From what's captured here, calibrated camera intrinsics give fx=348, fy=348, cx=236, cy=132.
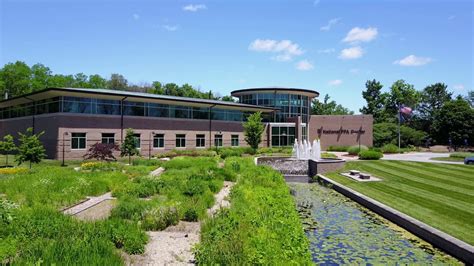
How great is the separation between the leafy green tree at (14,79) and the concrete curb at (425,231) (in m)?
84.1

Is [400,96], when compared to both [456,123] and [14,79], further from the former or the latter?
[14,79]

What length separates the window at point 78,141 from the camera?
3497 cm

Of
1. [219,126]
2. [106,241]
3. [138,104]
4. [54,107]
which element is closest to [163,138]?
[138,104]

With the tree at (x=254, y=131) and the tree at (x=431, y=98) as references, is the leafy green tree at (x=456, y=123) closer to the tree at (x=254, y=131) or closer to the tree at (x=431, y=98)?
the tree at (x=431, y=98)

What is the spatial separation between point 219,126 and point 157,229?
38.0 m

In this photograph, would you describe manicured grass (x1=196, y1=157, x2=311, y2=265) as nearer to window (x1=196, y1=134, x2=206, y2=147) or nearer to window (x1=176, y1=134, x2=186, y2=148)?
window (x1=176, y1=134, x2=186, y2=148)

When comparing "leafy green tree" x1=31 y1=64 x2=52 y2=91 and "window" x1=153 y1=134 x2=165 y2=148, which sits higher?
"leafy green tree" x1=31 y1=64 x2=52 y2=91

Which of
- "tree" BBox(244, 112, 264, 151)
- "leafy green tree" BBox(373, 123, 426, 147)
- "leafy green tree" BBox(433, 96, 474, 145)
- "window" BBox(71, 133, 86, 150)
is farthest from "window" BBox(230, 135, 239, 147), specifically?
"leafy green tree" BBox(433, 96, 474, 145)

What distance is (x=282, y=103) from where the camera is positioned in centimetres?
5712

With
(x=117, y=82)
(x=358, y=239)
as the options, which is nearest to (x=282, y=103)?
(x=358, y=239)

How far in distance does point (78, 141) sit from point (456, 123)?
223ft

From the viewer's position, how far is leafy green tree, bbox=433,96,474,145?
220 ft

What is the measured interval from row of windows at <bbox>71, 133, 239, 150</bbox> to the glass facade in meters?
9.65

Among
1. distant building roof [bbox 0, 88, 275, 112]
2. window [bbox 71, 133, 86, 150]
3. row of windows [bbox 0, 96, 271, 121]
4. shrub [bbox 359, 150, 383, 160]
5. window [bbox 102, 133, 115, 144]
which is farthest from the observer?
window [bbox 102, 133, 115, 144]
